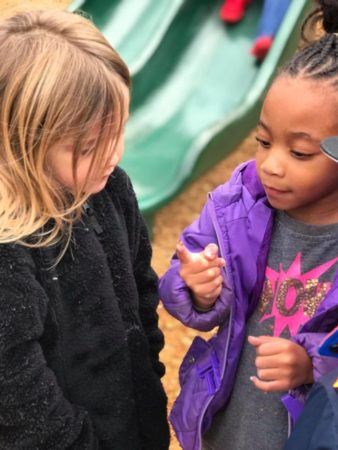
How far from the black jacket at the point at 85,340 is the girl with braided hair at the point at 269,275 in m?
0.11

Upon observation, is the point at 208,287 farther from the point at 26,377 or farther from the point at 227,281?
A: the point at 26,377

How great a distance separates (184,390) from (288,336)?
1.07ft

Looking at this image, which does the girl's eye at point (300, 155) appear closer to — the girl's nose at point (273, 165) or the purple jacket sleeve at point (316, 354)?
the girl's nose at point (273, 165)

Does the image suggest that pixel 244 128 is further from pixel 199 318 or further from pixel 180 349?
pixel 199 318

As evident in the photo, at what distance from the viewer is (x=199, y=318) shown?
1455mm

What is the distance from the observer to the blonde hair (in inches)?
46.1

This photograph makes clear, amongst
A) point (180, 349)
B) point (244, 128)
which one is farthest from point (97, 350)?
point (244, 128)

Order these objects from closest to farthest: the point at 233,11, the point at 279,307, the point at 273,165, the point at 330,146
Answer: the point at 330,146 < the point at 273,165 < the point at 279,307 < the point at 233,11

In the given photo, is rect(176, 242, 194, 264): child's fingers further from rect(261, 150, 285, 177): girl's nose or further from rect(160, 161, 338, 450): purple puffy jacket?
rect(261, 150, 285, 177): girl's nose

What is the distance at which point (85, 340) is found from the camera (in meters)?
1.35

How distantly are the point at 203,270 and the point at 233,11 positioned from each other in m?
3.60

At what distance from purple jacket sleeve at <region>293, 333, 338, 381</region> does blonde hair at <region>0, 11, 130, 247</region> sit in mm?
513

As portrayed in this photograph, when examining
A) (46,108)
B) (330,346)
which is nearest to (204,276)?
(330,346)

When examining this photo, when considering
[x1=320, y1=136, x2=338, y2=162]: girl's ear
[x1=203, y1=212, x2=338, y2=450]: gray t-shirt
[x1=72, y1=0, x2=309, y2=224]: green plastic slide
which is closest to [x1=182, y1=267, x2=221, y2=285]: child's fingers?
[x1=203, y1=212, x2=338, y2=450]: gray t-shirt
